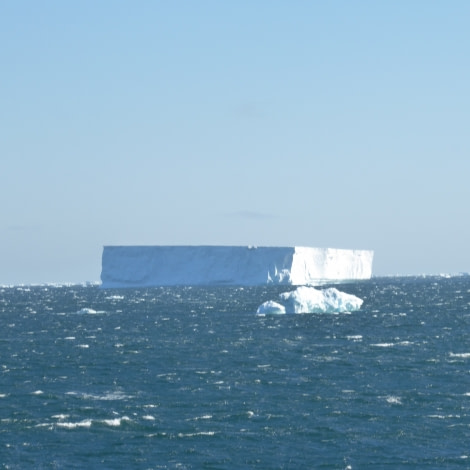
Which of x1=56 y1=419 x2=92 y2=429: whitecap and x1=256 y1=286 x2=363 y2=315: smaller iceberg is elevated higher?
x1=256 y1=286 x2=363 y2=315: smaller iceberg

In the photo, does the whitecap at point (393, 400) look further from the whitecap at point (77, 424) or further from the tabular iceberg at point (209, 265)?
the tabular iceberg at point (209, 265)

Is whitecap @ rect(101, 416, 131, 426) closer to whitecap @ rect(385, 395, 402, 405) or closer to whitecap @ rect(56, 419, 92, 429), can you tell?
whitecap @ rect(56, 419, 92, 429)

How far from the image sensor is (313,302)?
223ft

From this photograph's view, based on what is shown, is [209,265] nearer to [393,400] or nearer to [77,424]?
[393,400]

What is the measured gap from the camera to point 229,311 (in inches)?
2867

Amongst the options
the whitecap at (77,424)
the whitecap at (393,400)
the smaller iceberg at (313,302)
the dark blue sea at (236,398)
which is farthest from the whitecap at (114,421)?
the smaller iceberg at (313,302)

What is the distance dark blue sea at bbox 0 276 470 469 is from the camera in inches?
845

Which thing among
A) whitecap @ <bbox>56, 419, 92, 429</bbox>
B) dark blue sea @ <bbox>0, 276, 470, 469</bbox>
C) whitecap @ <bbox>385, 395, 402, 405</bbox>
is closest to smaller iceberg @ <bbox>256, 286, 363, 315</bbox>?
dark blue sea @ <bbox>0, 276, 470, 469</bbox>

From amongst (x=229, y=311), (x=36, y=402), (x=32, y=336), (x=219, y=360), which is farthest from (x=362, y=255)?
(x=36, y=402)

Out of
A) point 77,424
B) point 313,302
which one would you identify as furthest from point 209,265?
point 77,424

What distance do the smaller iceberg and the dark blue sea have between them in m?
12.5

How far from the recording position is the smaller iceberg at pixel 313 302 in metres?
67.8

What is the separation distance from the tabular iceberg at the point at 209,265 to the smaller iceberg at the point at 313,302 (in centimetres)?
4690

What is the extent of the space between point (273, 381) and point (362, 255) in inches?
4345
